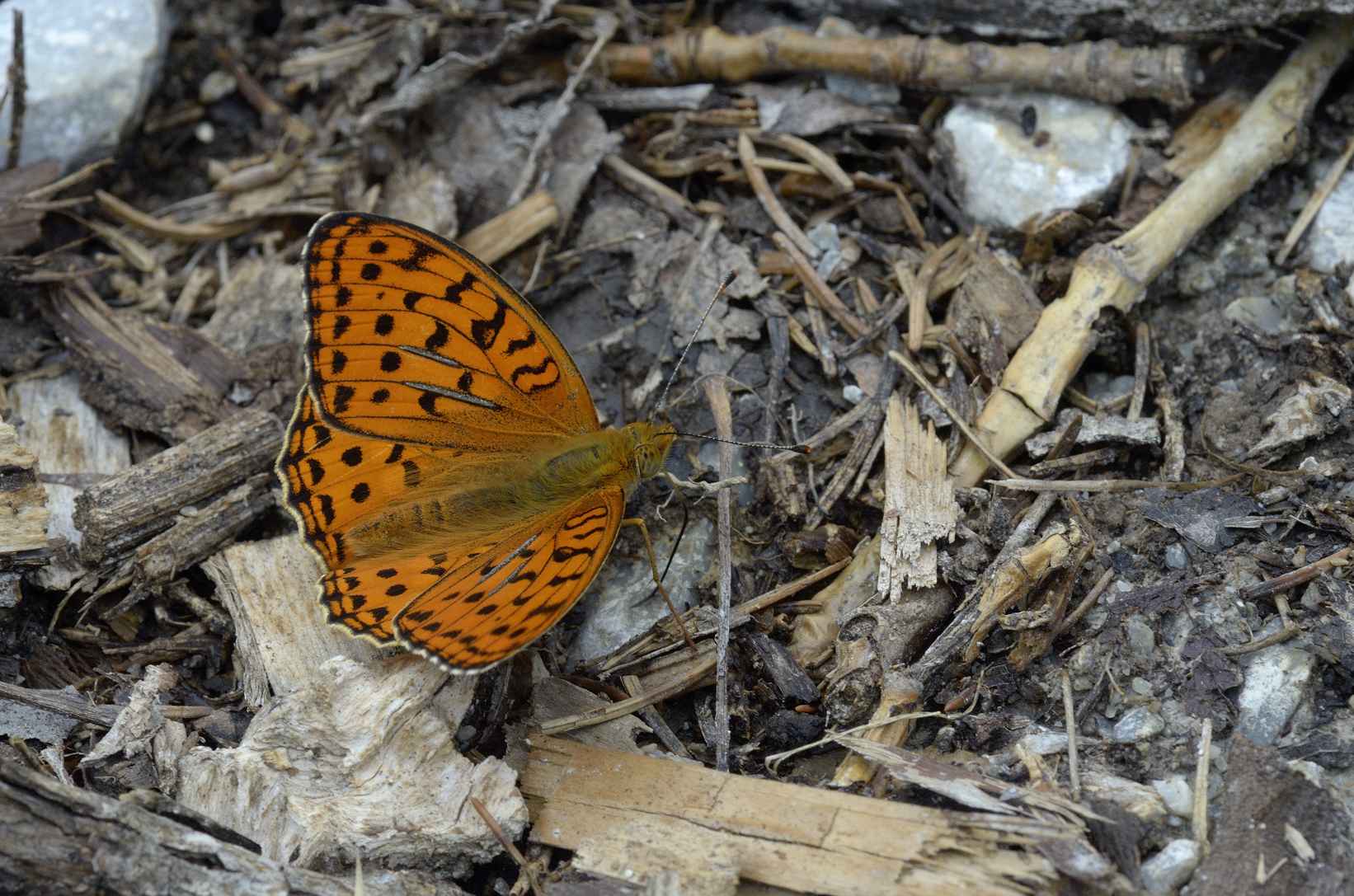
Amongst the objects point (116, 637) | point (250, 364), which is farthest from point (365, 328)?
point (116, 637)

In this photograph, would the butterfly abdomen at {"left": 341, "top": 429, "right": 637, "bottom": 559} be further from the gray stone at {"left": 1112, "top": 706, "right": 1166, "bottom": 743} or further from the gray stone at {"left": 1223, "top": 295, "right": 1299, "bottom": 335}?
the gray stone at {"left": 1223, "top": 295, "right": 1299, "bottom": 335}

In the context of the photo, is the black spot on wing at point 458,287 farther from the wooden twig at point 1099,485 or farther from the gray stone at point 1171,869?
the gray stone at point 1171,869

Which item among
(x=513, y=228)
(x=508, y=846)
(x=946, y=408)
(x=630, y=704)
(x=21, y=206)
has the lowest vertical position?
(x=630, y=704)

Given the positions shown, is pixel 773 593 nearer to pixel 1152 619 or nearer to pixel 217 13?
pixel 1152 619

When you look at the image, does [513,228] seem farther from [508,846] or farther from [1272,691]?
[1272,691]

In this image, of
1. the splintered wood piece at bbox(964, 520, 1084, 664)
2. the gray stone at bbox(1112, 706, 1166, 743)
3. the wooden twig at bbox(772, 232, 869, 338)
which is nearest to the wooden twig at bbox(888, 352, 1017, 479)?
the wooden twig at bbox(772, 232, 869, 338)

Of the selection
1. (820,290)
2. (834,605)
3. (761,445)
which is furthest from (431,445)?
(820,290)

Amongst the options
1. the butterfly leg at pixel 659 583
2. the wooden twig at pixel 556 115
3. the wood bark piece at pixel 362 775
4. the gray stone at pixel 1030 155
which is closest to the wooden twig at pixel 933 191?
the gray stone at pixel 1030 155
